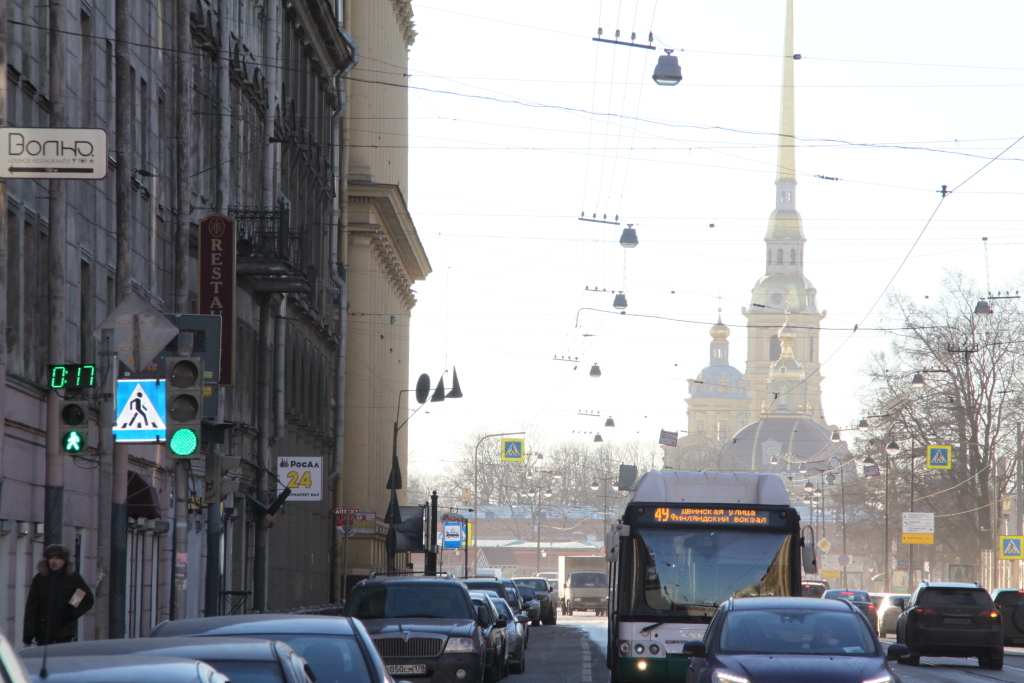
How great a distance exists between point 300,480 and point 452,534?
27.0 metres

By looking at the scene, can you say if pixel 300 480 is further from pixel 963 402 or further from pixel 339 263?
pixel 963 402

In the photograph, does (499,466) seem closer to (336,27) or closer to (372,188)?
(372,188)

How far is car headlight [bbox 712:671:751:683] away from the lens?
12938 millimetres

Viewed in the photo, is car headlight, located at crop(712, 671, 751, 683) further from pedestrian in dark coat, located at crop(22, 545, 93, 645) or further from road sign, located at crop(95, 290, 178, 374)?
pedestrian in dark coat, located at crop(22, 545, 93, 645)

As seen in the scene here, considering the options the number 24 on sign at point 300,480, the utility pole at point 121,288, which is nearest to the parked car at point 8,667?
the utility pole at point 121,288

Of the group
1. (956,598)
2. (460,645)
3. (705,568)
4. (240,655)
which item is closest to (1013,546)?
(956,598)

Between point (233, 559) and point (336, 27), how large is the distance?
18.2m

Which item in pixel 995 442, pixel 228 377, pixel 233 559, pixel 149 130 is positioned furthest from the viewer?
pixel 995 442

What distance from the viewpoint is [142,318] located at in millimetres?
15391

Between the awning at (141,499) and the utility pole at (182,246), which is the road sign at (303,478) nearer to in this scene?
the awning at (141,499)

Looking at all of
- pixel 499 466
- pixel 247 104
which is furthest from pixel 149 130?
pixel 499 466

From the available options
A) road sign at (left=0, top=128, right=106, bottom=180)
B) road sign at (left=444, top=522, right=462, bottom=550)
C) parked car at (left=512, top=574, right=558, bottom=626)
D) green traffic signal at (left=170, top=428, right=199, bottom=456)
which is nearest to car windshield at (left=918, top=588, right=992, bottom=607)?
green traffic signal at (left=170, top=428, right=199, bottom=456)

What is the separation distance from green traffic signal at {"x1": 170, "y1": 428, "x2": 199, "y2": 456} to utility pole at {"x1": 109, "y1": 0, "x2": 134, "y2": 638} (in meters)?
1.34

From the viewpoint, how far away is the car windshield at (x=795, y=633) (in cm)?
1355
